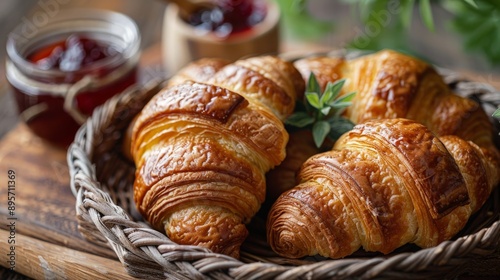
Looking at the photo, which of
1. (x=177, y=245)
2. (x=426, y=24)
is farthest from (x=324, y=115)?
(x=426, y=24)

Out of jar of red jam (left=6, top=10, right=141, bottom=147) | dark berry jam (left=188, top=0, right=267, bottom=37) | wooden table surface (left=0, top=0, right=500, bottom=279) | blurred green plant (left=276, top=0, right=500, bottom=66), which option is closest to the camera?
wooden table surface (left=0, top=0, right=500, bottom=279)

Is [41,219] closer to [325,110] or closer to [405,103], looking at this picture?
[325,110]

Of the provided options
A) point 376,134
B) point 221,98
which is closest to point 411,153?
point 376,134

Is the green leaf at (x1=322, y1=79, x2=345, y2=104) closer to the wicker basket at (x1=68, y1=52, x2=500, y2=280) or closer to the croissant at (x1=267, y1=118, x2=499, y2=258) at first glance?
the croissant at (x1=267, y1=118, x2=499, y2=258)

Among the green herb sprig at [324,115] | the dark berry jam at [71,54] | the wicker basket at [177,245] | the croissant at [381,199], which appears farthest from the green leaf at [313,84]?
the dark berry jam at [71,54]

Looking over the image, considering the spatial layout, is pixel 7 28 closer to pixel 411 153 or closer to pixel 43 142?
pixel 43 142

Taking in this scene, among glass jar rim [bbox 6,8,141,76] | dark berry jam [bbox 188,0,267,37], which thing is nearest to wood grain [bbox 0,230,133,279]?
glass jar rim [bbox 6,8,141,76]

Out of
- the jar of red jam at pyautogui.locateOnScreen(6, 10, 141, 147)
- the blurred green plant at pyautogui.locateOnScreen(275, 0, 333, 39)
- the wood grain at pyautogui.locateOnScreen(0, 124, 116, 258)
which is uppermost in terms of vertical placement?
the blurred green plant at pyautogui.locateOnScreen(275, 0, 333, 39)
